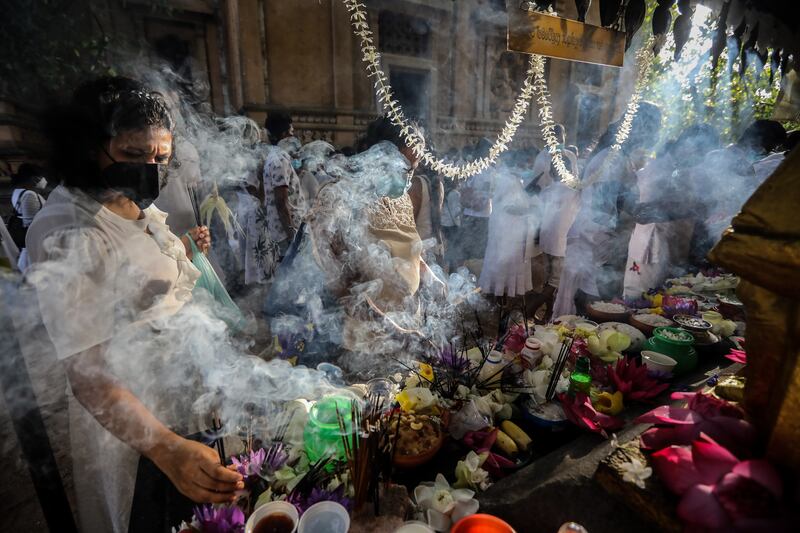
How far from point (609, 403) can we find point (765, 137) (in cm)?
602

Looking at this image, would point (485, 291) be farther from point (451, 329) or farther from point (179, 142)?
point (179, 142)

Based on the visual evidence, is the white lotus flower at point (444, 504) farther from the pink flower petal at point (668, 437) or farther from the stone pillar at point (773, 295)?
the stone pillar at point (773, 295)

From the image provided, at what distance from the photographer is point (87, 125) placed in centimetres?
176

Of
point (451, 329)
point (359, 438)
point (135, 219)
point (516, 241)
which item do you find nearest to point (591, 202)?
point (516, 241)

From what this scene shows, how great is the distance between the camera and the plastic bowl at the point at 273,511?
57.2 inches

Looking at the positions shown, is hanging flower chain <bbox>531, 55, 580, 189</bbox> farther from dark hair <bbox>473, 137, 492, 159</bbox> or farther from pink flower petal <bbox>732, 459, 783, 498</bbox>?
pink flower petal <bbox>732, 459, 783, 498</bbox>

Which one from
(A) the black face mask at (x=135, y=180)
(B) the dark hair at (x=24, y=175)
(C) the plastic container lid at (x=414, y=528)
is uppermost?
(B) the dark hair at (x=24, y=175)

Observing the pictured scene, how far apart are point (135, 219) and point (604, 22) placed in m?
3.12

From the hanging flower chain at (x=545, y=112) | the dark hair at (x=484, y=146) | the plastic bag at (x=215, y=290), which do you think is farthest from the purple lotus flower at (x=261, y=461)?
the dark hair at (x=484, y=146)

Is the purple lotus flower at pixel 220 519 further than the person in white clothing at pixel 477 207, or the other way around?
the person in white clothing at pixel 477 207

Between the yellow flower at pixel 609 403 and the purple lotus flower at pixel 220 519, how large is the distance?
193cm

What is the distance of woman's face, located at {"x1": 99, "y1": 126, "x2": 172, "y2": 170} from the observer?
5.92 feet

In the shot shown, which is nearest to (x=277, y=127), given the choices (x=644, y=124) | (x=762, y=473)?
(x=644, y=124)

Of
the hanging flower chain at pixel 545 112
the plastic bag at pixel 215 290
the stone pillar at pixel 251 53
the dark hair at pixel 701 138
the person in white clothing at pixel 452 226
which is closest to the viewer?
the plastic bag at pixel 215 290
